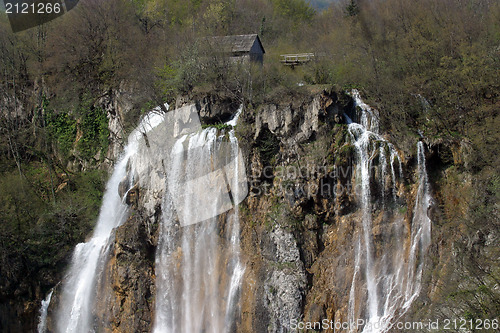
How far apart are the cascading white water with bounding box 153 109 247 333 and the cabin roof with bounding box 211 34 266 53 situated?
21.3 feet

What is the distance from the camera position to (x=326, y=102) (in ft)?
65.6

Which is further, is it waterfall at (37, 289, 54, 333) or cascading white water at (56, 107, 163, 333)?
waterfall at (37, 289, 54, 333)

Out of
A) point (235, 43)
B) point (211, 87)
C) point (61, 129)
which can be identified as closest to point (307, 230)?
point (211, 87)

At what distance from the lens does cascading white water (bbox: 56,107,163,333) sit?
2083 centimetres

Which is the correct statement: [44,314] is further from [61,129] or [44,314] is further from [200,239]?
[61,129]

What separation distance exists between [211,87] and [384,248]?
1178 cm

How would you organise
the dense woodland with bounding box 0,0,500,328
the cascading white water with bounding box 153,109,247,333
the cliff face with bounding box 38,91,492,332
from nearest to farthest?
the cliff face with bounding box 38,91,492,332, the dense woodland with bounding box 0,0,500,328, the cascading white water with bounding box 153,109,247,333

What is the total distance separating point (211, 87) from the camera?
23.3 m

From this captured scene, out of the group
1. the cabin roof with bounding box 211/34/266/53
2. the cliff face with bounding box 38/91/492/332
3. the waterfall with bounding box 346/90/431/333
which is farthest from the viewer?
the cabin roof with bounding box 211/34/266/53

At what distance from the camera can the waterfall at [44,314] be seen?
69.2 feet

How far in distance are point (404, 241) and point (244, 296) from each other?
6969mm

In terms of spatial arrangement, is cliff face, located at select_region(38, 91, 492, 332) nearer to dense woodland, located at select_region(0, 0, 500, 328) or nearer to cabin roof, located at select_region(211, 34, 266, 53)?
dense woodland, located at select_region(0, 0, 500, 328)

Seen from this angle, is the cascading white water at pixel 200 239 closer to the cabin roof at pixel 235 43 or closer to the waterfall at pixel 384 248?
the waterfall at pixel 384 248

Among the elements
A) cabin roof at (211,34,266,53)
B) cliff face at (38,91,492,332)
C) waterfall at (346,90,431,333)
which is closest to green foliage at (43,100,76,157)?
cliff face at (38,91,492,332)
